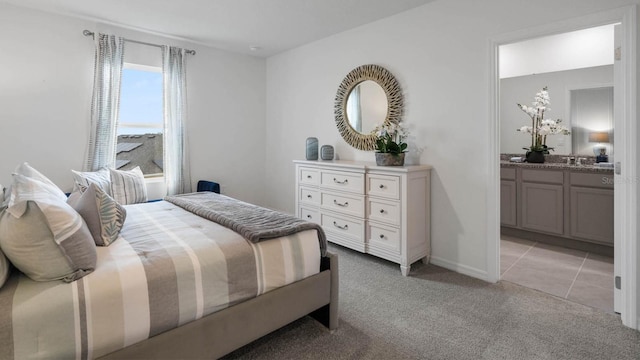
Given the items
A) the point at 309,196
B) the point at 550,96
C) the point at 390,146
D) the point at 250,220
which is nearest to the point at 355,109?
the point at 390,146


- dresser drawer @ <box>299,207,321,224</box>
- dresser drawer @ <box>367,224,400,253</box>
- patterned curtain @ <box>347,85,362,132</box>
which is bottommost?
dresser drawer @ <box>367,224,400,253</box>

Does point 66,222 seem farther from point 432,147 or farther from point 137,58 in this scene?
point 137,58

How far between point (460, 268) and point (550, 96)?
2765 mm

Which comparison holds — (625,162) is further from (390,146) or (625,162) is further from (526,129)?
(526,129)

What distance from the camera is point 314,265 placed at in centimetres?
204

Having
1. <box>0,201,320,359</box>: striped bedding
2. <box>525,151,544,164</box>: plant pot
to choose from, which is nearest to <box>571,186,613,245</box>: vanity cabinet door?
<box>525,151,544,164</box>: plant pot

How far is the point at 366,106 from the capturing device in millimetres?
3719

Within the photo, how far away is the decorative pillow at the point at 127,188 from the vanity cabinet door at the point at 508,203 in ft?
13.9

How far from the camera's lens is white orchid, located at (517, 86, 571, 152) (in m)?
4.06

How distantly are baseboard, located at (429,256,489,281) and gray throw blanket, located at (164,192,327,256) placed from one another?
5.01ft

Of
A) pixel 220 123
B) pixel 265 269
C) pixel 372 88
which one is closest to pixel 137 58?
pixel 220 123

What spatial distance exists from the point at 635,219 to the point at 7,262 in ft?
11.0

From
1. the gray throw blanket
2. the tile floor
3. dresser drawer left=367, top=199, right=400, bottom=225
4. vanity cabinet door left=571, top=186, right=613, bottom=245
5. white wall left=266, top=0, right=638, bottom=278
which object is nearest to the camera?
the gray throw blanket

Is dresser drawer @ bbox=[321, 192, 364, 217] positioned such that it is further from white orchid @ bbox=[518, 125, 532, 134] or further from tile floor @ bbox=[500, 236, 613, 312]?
white orchid @ bbox=[518, 125, 532, 134]
